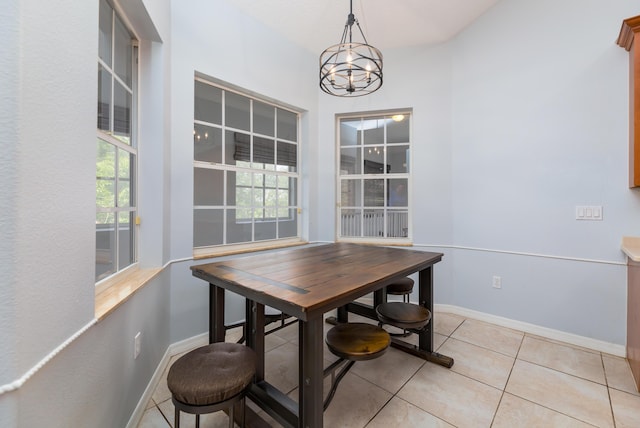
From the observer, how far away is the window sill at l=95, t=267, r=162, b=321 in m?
1.23

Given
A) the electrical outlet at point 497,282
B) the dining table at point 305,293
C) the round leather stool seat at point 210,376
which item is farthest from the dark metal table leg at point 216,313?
the electrical outlet at point 497,282

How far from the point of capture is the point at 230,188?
109 inches

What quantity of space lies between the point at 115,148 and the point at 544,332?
12.3 feet

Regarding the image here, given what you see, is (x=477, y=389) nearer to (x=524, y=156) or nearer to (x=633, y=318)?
(x=633, y=318)

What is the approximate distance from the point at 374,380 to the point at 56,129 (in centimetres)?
219

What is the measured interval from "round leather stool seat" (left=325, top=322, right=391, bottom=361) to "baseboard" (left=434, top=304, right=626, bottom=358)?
1818 mm

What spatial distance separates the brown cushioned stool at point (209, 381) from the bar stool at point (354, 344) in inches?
18.7

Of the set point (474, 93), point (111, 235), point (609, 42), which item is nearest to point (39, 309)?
point (111, 235)

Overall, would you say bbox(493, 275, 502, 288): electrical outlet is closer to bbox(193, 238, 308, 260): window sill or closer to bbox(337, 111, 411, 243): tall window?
bbox(337, 111, 411, 243): tall window

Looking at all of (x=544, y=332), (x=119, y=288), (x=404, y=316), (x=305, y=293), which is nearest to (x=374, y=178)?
(x=404, y=316)

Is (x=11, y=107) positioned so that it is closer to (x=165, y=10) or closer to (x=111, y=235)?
(x=111, y=235)

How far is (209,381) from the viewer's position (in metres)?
1.11

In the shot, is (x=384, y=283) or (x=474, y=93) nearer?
(x=384, y=283)

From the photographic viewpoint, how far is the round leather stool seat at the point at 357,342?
4.80ft
